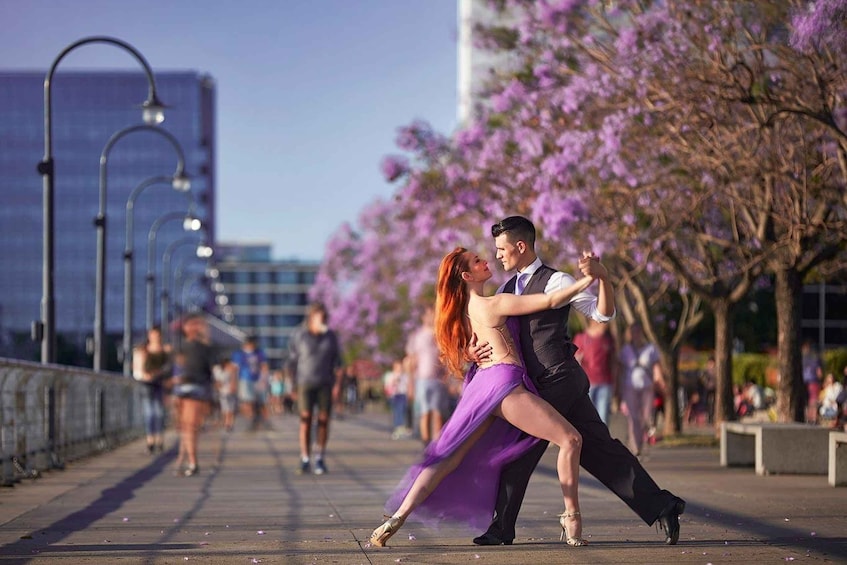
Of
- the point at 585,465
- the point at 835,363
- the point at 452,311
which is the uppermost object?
the point at 452,311

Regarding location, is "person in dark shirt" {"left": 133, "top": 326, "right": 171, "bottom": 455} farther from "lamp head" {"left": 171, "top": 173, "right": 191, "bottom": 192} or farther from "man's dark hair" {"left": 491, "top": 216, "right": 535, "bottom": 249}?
"man's dark hair" {"left": 491, "top": 216, "right": 535, "bottom": 249}

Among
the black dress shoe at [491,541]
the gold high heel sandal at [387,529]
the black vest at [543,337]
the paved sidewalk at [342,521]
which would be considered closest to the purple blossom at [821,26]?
the paved sidewalk at [342,521]

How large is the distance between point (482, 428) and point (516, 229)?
3.71 feet

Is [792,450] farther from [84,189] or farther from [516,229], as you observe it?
[84,189]

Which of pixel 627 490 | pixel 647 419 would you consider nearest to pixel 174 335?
pixel 647 419

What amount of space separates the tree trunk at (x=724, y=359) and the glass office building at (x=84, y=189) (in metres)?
143

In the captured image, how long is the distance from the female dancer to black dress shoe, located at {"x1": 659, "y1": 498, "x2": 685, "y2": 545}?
1.56 feet

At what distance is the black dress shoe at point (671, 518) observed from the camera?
8.93 m

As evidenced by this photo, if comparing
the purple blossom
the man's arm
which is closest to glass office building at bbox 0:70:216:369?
the purple blossom

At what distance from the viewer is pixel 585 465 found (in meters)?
9.23

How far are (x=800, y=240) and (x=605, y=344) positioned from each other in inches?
137

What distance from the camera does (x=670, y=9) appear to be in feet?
65.6

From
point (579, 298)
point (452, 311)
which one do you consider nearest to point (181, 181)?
point (452, 311)

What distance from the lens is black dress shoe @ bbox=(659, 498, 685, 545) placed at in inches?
352
